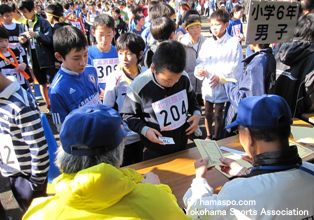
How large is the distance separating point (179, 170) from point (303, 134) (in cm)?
130

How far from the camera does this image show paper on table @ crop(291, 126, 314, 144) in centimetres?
203

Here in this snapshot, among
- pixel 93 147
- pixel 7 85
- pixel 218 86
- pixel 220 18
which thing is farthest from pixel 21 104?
pixel 220 18

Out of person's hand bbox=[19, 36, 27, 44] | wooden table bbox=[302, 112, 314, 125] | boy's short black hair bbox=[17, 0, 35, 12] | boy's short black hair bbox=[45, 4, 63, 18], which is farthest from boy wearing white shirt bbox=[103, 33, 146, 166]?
boy's short black hair bbox=[45, 4, 63, 18]

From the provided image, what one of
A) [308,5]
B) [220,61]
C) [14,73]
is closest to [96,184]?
[220,61]

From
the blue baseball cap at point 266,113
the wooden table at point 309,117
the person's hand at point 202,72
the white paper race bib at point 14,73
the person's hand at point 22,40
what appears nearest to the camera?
the blue baseball cap at point 266,113

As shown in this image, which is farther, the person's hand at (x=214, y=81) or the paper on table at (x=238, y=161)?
the person's hand at (x=214, y=81)

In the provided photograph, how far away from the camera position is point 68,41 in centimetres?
185

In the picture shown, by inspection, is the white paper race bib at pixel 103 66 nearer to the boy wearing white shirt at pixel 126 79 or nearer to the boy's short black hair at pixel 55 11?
the boy wearing white shirt at pixel 126 79

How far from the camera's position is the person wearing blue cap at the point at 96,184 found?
78cm

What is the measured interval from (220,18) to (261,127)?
8.40 ft

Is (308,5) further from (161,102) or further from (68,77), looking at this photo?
(68,77)

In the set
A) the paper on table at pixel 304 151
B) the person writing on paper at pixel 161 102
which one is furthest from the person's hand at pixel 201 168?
the paper on table at pixel 304 151

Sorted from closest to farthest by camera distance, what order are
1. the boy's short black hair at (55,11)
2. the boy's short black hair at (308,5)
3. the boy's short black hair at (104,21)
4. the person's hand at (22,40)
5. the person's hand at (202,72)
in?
the boy's short black hair at (104,21), the person's hand at (202,72), the boy's short black hair at (308,5), the person's hand at (22,40), the boy's short black hair at (55,11)

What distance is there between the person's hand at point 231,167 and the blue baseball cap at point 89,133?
94 centimetres
